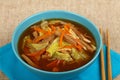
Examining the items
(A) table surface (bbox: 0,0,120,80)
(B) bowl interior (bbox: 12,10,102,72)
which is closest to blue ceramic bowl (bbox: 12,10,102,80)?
(B) bowl interior (bbox: 12,10,102,72)

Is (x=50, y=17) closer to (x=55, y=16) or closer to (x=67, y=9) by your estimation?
(x=55, y=16)

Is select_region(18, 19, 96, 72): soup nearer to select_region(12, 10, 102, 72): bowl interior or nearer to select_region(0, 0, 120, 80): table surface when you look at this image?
select_region(12, 10, 102, 72): bowl interior

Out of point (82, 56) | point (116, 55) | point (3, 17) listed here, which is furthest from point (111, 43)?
point (3, 17)

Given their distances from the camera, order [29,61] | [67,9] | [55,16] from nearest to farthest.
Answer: [29,61], [55,16], [67,9]

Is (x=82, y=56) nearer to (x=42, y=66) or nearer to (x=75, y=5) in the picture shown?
(x=42, y=66)

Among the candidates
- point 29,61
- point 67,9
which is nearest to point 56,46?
point 29,61

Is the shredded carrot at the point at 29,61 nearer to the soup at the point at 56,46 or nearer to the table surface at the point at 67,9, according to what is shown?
the soup at the point at 56,46
